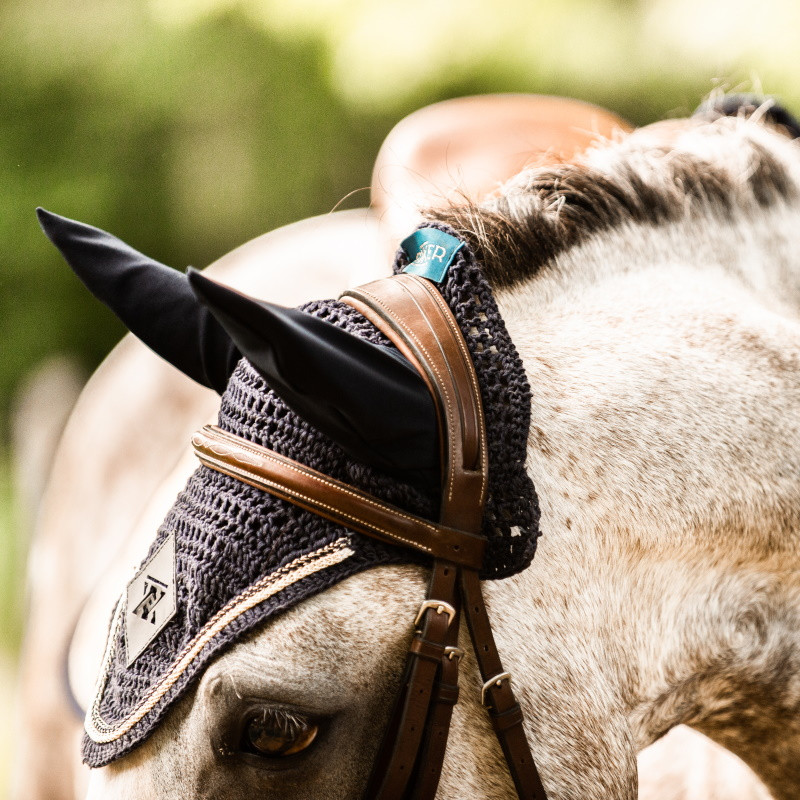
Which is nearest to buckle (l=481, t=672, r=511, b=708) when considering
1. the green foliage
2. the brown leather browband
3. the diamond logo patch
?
the brown leather browband

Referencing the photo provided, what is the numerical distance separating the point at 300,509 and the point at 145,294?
8.8 inches

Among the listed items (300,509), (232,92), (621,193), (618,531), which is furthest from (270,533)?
(232,92)

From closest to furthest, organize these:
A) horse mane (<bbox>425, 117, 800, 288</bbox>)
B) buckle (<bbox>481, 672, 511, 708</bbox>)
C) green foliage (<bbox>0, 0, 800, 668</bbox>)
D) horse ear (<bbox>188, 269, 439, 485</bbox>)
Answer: horse ear (<bbox>188, 269, 439, 485</bbox>) → buckle (<bbox>481, 672, 511, 708</bbox>) → horse mane (<bbox>425, 117, 800, 288</bbox>) → green foliage (<bbox>0, 0, 800, 668</bbox>)

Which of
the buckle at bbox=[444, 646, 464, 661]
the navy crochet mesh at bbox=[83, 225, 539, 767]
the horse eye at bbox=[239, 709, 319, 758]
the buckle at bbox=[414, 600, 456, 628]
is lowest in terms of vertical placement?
the horse eye at bbox=[239, 709, 319, 758]

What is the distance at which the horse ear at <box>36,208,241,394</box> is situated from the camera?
587mm

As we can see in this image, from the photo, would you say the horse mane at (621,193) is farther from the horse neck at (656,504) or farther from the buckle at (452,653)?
the buckle at (452,653)

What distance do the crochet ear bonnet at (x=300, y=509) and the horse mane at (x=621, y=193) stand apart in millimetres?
96

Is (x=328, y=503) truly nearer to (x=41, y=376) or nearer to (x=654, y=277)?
(x=654, y=277)

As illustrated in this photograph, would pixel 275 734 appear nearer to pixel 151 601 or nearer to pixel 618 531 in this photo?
pixel 151 601

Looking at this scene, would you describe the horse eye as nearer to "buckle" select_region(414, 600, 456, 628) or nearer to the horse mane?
"buckle" select_region(414, 600, 456, 628)

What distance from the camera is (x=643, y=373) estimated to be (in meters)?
0.61

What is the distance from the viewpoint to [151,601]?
528 mm

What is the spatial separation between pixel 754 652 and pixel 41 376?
55.7 inches

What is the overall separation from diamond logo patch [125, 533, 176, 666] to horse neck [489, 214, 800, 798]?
23 centimetres
